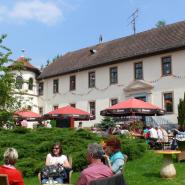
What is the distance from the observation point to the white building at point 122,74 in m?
29.7

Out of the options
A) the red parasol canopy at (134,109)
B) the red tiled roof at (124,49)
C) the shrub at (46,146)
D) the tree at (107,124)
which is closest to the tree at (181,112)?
the red tiled roof at (124,49)

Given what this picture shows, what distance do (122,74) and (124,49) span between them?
2709mm

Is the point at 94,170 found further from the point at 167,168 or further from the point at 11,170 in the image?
the point at 167,168

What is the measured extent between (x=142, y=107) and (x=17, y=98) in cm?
697

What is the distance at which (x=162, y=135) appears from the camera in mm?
20391

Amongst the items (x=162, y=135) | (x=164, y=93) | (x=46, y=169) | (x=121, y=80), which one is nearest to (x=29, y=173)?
(x=46, y=169)

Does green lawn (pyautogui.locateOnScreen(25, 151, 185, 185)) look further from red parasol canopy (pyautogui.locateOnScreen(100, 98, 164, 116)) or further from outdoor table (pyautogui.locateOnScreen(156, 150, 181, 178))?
red parasol canopy (pyautogui.locateOnScreen(100, 98, 164, 116))

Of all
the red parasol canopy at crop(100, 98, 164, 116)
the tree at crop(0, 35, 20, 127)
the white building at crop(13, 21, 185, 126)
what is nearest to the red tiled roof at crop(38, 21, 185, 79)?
the white building at crop(13, 21, 185, 126)

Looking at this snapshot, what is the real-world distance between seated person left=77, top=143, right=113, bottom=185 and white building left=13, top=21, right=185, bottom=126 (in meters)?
23.7

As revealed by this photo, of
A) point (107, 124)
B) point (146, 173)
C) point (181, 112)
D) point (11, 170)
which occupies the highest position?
point (181, 112)

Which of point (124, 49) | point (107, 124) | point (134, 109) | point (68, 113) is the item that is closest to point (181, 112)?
point (107, 124)

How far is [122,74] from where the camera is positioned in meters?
33.2

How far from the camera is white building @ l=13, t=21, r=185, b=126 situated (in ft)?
97.5

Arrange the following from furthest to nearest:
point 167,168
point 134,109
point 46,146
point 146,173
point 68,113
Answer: point 68,113
point 134,109
point 46,146
point 146,173
point 167,168
